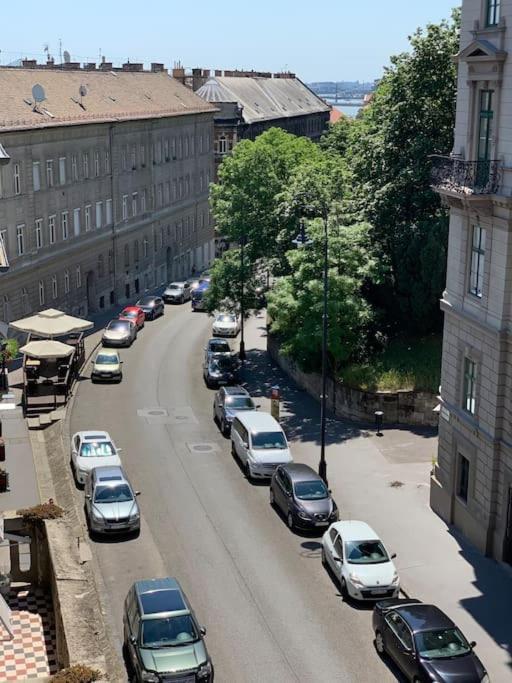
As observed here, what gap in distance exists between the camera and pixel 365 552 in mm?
27984

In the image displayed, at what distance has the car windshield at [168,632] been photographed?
2272cm

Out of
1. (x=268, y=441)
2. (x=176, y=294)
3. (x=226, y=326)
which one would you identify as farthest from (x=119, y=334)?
(x=268, y=441)

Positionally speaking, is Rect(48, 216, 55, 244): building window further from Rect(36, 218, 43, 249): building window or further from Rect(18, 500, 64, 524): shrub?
Rect(18, 500, 64, 524): shrub

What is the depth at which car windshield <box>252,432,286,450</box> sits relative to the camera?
1492 inches

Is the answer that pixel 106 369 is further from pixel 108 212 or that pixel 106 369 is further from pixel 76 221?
pixel 108 212

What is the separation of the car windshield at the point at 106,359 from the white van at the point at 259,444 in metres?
14.1

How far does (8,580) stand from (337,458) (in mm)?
15569

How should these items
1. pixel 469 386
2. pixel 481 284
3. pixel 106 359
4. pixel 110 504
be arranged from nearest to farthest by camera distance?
pixel 481 284 < pixel 469 386 < pixel 110 504 < pixel 106 359

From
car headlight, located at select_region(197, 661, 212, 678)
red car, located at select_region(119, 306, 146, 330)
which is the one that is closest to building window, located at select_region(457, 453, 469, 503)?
car headlight, located at select_region(197, 661, 212, 678)

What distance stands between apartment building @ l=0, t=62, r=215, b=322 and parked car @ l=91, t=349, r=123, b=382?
23.9 ft

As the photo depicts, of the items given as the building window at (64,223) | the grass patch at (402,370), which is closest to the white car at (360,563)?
the grass patch at (402,370)

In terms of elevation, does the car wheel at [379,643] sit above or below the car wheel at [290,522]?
above

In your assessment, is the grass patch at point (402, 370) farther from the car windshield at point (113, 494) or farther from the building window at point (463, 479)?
the car windshield at point (113, 494)

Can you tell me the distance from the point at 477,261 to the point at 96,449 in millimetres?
16057
